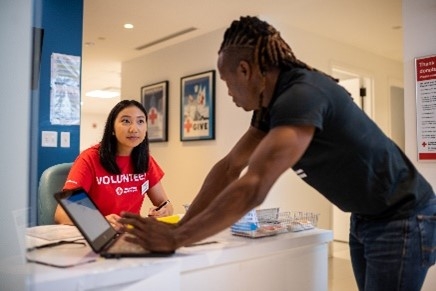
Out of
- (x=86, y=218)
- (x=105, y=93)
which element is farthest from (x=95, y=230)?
(x=105, y=93)

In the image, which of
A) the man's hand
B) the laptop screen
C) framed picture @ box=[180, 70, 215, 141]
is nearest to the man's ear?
the man's hand

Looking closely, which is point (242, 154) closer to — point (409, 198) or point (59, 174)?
point (409, 198)

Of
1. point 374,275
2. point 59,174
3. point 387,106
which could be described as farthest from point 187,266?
point 387,106

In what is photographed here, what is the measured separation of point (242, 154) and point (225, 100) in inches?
101

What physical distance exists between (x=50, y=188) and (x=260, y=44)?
1379mm

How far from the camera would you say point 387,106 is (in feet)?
15.1

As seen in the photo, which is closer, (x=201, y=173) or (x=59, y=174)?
(x=59, y=174)

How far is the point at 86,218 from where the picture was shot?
1001 millimetres

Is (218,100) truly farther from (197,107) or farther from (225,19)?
(225,19)

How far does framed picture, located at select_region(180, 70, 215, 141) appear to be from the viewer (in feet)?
12.5

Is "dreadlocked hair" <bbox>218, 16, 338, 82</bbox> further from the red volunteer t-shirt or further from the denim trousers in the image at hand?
the red volunteer t-shirt

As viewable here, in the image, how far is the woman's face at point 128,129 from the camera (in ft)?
6.39

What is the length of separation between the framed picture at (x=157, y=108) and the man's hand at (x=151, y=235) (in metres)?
3.53

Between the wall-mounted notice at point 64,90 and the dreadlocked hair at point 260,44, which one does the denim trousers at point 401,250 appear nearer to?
the dreadlocked hair at point 260,44
